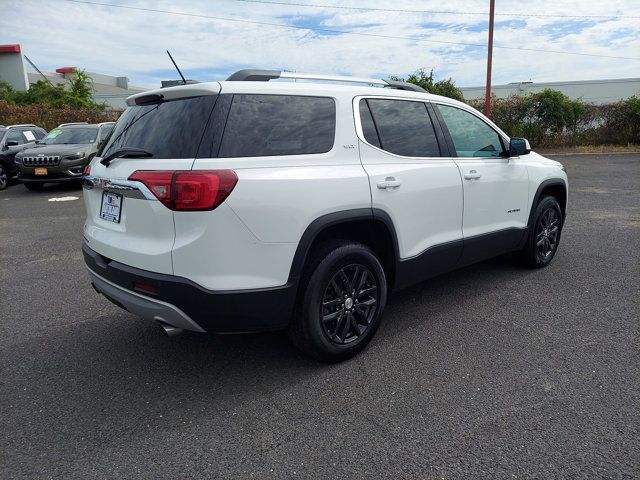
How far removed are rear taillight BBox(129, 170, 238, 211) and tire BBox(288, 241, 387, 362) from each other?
0.75 m

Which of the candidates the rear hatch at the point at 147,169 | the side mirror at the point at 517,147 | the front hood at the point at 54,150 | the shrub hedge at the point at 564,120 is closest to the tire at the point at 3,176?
the front hood at the point at 54,150

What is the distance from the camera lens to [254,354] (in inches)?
135

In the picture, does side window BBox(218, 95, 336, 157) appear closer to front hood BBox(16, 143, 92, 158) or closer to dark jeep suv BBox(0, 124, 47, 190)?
front hood BBox(16, 143, 92, 158)

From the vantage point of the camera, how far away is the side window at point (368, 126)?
336 cm

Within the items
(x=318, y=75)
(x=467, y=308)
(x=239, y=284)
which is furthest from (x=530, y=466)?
(x=318, y=75)

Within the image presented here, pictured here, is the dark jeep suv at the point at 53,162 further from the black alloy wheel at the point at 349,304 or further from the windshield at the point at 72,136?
the black alloy wheel at the point at 349,304

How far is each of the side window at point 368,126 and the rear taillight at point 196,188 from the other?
1.13 meters

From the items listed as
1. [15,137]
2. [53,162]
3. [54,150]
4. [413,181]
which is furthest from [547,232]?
[15,137]

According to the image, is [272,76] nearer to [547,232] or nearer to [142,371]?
[142,371]

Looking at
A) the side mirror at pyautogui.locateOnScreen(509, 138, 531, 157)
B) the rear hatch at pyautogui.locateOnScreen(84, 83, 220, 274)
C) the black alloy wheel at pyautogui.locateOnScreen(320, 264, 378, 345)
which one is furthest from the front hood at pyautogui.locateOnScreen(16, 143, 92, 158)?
the black alloy wheel at pyautogui.locateOnScreen(320, 264, 378, 345)

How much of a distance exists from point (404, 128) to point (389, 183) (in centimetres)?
60

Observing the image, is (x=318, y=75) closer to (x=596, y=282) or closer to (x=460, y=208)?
(x=460, y=208)

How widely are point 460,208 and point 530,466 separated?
2.15 metres

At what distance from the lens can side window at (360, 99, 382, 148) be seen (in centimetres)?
336
